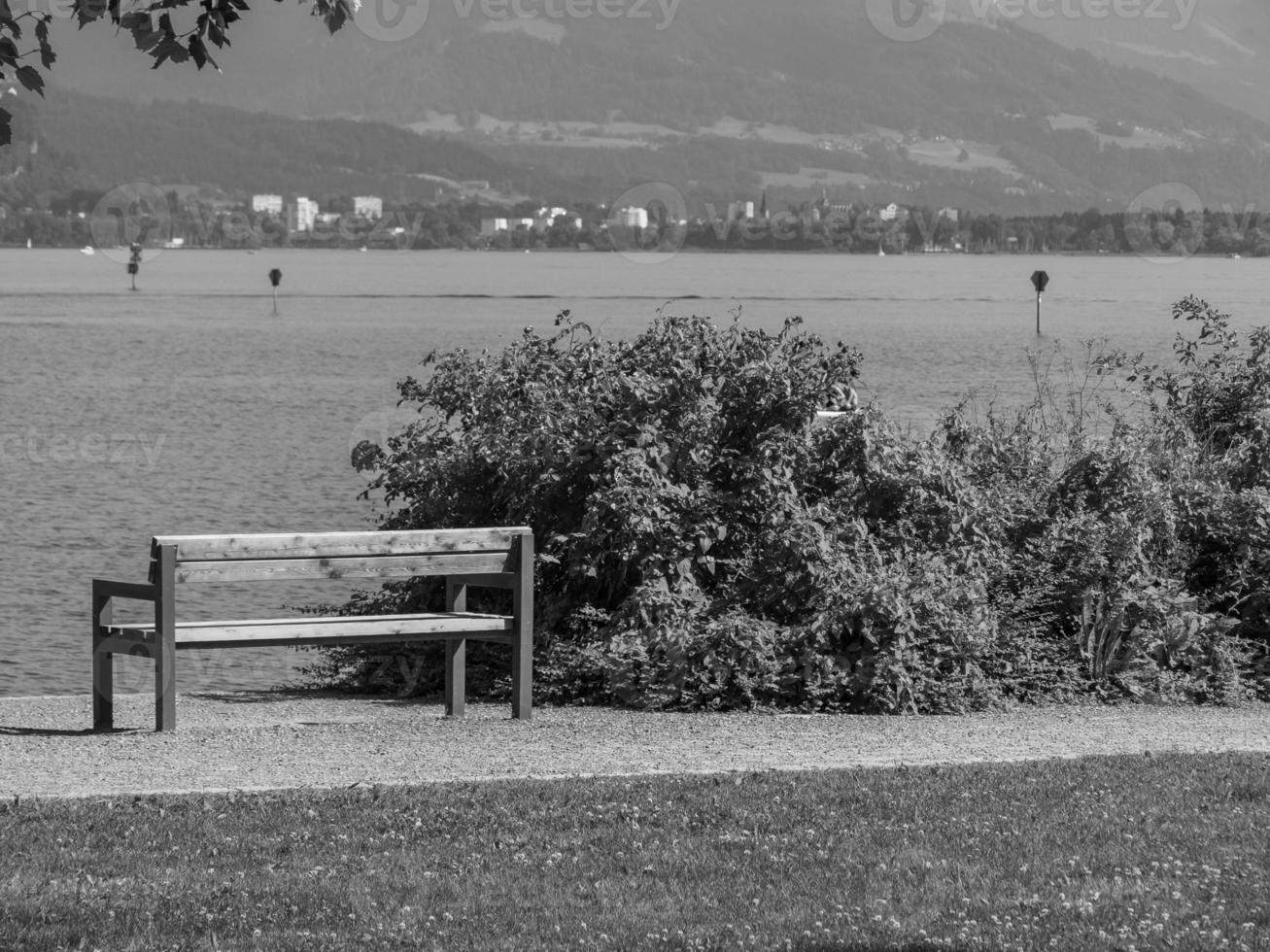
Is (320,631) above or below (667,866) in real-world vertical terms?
above

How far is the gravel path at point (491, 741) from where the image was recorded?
940 centimetres

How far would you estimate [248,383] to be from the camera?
62.7 metres

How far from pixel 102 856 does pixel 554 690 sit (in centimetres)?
494

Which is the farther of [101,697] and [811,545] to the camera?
[811,545]

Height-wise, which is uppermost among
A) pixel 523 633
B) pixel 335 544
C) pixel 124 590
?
pixel 335 544

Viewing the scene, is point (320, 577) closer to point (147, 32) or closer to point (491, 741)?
point (491, 741)

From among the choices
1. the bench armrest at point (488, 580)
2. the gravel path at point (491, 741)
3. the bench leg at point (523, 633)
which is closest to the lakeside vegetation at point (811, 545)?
the gravel path at point (491, 741)

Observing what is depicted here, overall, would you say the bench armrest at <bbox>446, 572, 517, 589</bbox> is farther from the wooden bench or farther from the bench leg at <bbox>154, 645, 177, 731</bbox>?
the bench leg at <bbox>154, 645, 177, 731</bbox>

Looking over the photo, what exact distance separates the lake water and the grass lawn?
5.78 m

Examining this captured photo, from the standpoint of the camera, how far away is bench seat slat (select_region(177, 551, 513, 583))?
1065cm

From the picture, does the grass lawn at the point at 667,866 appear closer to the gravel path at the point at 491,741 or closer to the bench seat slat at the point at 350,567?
the gravel path at the point at 491,741

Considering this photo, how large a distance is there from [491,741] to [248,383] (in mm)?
53878

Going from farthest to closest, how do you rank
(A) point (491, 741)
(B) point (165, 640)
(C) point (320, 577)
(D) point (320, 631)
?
1. (C) point (320, 577)
2. (D) point (320, 631)
3. (B) point (165, 640)
4. (A) point (491, 741)

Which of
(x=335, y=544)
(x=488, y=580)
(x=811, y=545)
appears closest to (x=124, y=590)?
(x=335, y=544)
